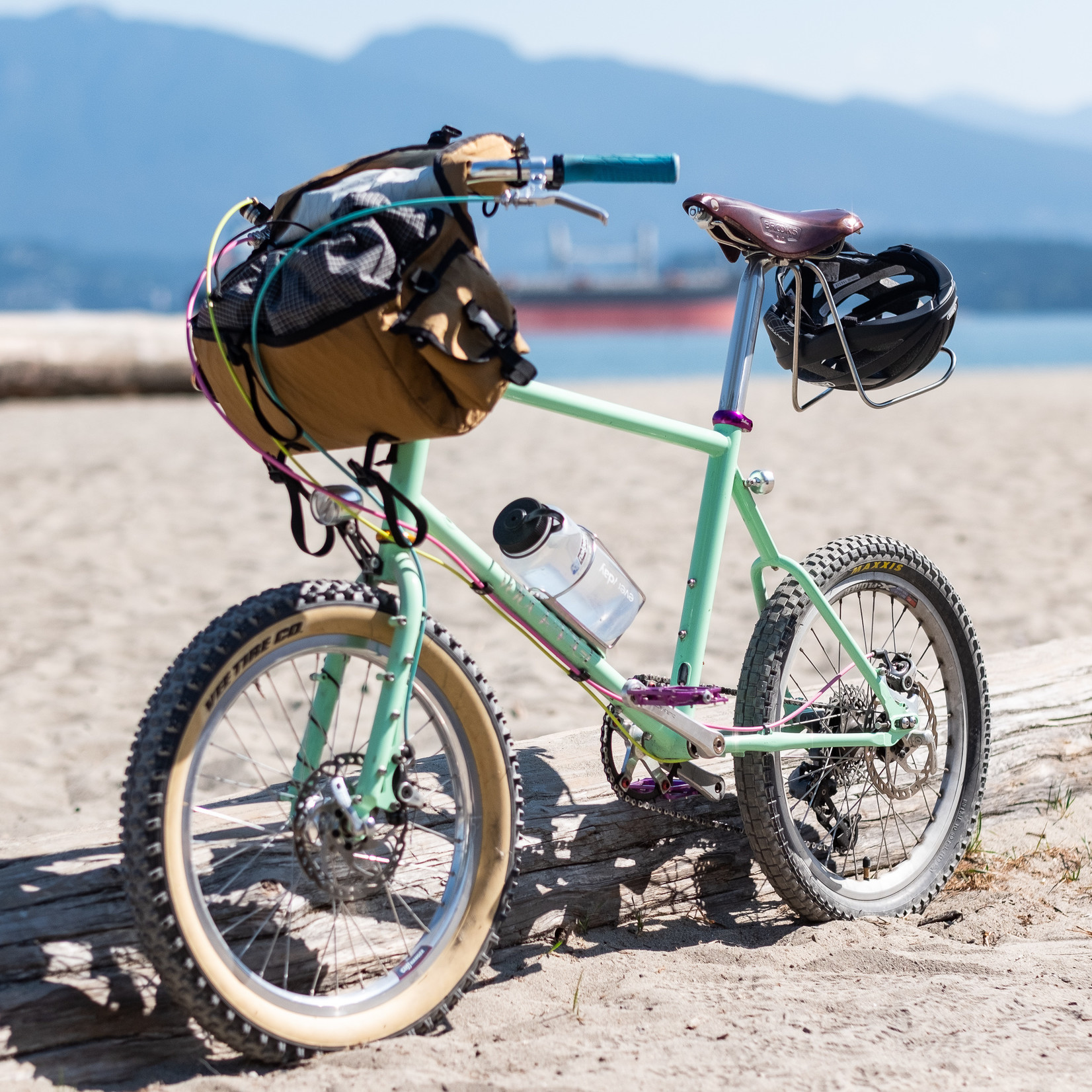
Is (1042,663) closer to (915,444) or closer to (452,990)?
(452,990)

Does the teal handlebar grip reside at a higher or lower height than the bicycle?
higher

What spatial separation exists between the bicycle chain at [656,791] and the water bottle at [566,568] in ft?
0.47

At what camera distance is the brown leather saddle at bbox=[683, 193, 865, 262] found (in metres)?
2.17

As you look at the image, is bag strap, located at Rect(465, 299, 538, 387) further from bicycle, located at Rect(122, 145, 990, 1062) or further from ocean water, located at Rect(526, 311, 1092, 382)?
ocean water, located at Rect(526, 311, 1092, 382)

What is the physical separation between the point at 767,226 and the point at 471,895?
4.62ft

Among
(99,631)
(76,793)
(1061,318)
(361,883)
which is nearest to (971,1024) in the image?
(361,883)

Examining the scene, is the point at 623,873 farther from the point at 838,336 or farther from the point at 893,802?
the point at 838,336

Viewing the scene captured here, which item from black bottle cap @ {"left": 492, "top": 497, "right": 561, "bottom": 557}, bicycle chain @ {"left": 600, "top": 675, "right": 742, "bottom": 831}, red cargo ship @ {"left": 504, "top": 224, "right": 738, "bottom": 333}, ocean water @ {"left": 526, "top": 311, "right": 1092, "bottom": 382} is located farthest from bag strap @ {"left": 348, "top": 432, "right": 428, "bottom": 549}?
red cargo ship @ {"left": 504, "top": 224, "right": 738, "bottom": 333}

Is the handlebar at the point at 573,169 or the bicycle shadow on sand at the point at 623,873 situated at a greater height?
the handlebar at the point at 573,169

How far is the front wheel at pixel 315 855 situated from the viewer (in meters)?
1.64

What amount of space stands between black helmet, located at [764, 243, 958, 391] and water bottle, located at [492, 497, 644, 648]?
622 mm

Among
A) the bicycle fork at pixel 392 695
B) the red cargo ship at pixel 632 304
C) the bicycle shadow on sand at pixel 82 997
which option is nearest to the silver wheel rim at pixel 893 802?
the bicycle fork at pixel 392 695

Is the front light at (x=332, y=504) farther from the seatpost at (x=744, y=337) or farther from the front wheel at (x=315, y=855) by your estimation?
the seatpost at (x=744, y=337)

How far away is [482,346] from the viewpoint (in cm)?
166
